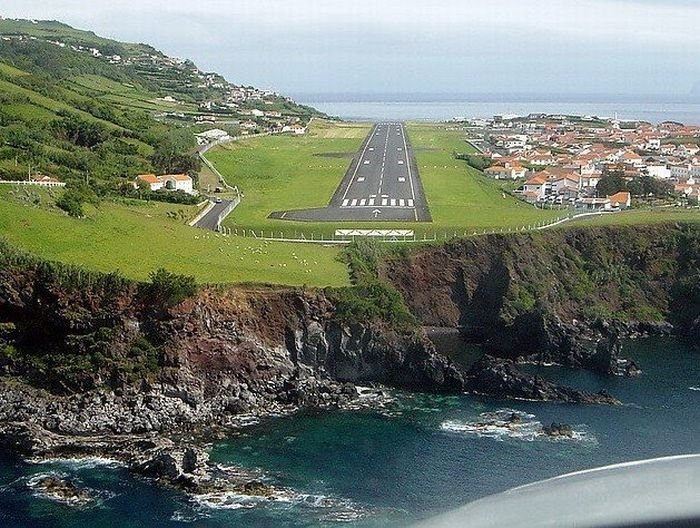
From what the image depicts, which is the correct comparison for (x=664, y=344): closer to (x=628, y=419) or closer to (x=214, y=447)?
(x=628, y=419)

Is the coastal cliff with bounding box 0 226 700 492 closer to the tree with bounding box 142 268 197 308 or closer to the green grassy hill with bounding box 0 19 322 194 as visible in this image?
the tree with bounding box 142 268 197 308

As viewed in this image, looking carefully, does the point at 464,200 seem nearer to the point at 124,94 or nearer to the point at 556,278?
the point at 556,278

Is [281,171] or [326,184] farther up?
[281,171]

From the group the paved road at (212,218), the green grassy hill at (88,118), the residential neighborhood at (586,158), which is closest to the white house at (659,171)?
the residential neighborhood at (586,158)

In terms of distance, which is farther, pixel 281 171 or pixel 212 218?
pixel 281 171

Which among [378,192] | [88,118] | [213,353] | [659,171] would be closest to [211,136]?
[88,118]

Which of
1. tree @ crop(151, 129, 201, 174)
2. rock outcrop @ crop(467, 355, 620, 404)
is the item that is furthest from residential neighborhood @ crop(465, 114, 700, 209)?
rock outcrop @ crop(467, 355, 620, 404)

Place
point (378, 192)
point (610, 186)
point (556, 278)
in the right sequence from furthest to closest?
1. point (378, 192)
2. point (610, 186)
3. point (556, 278)
